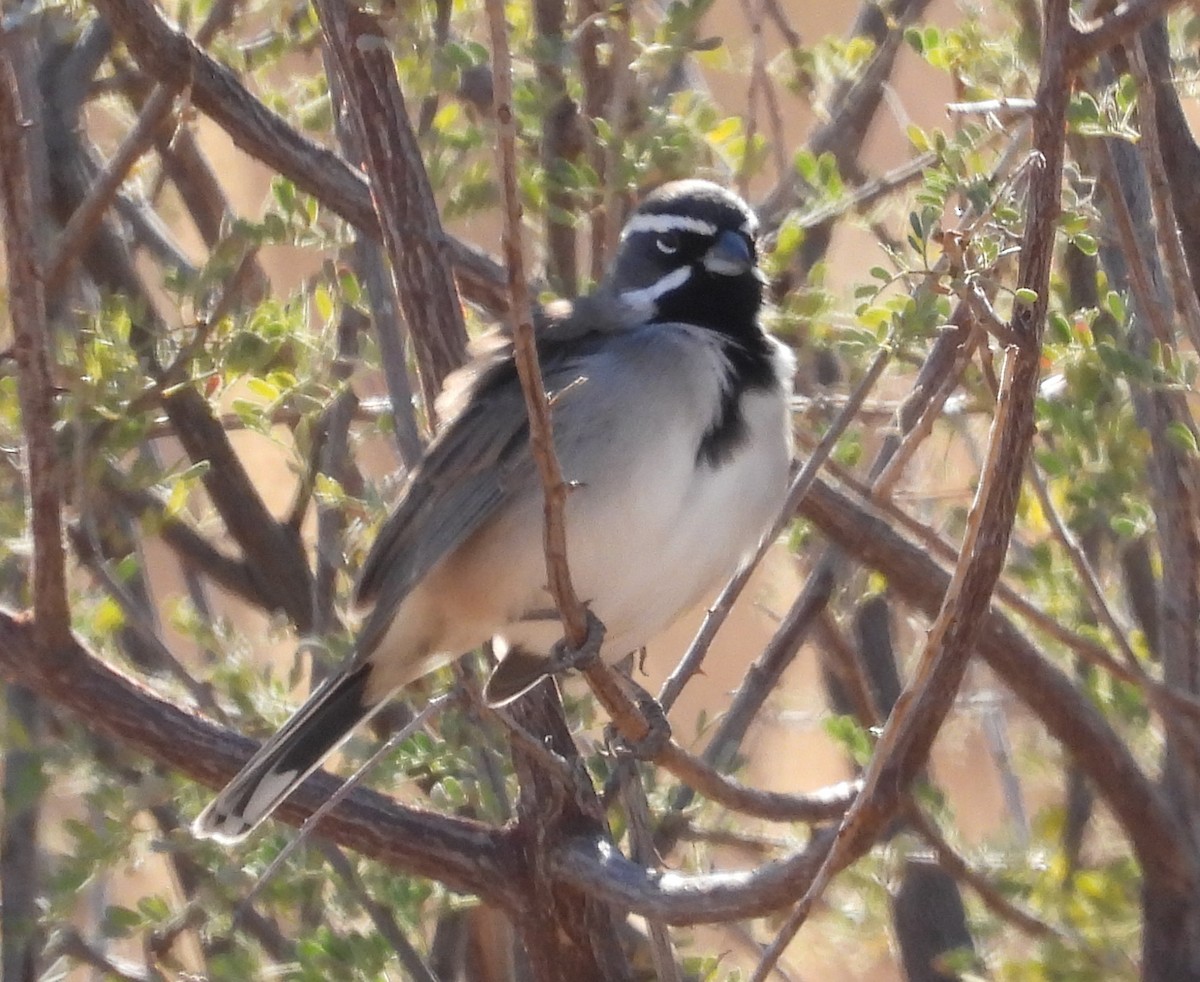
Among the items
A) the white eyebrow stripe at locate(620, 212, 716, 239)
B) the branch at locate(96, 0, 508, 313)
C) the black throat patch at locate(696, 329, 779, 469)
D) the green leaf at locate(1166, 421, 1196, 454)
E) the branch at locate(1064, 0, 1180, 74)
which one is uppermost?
the branch at locate(1064, 0, 1180, 74)

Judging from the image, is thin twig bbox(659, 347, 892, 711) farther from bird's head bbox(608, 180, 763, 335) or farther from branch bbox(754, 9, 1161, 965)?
branch bbox(754, 9, 1161, 965)

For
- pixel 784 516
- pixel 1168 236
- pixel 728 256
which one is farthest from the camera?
pixel 728 256

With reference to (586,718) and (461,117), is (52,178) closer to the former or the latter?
(461,117)

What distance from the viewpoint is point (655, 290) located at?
10.7ft

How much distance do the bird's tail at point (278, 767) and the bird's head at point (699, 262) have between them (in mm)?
850

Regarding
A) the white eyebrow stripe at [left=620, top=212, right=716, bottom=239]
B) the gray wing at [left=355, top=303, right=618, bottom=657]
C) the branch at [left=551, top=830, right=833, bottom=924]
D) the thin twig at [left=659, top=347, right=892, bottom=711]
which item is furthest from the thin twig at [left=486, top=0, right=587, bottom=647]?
the white eyebrow stripe at [left=620, top=212, right=716, bottom=239]

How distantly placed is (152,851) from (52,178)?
1.48 m

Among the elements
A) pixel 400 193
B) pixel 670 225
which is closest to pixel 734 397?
pixel 670 225

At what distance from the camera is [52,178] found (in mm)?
3846

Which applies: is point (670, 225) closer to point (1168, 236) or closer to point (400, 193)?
point (400, 193)

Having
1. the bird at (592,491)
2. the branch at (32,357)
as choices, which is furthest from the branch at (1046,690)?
the branch at (32,357)

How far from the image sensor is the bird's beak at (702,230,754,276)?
3.19 m

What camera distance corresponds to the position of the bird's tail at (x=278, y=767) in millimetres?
2854

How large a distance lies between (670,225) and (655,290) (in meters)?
0.12
